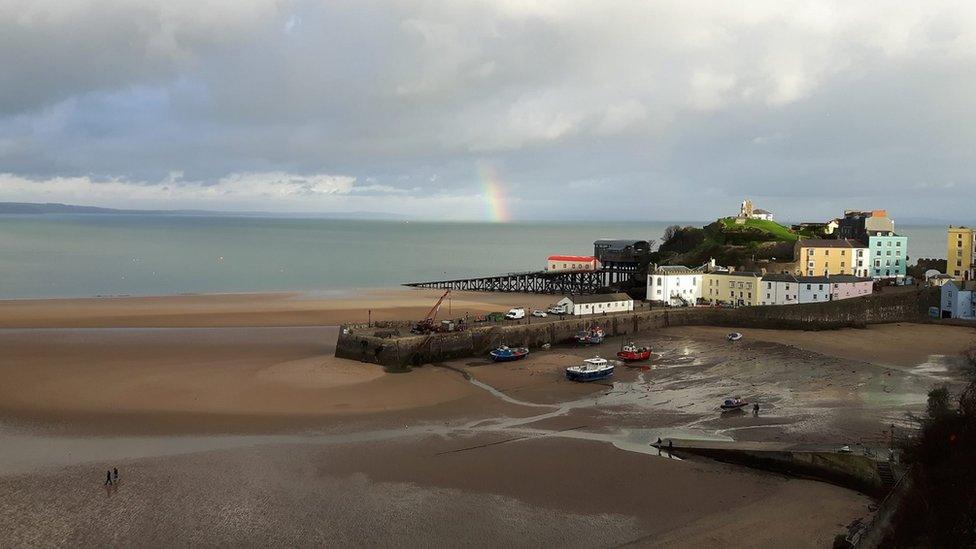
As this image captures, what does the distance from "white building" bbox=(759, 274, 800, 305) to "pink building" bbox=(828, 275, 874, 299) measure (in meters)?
2.60

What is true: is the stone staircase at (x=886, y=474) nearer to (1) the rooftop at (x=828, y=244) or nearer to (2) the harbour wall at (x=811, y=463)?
(2) the harbour wall at (x=811, y=463)

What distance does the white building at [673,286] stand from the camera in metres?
55.1

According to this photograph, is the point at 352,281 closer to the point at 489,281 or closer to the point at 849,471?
the point at 489,281

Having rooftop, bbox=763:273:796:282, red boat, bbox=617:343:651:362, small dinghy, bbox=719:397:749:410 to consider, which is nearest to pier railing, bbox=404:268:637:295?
rooftop, bbox=763:273:796:282

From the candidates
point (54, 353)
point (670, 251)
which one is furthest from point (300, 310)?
point (670, 251)

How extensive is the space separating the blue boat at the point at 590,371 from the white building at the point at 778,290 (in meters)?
23.2

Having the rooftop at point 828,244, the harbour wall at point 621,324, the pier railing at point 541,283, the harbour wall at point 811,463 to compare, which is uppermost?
the rooftop at point 828,244

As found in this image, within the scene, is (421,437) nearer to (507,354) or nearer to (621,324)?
(507,354)

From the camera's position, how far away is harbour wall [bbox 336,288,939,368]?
38188 mm

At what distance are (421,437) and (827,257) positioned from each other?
1845 inches

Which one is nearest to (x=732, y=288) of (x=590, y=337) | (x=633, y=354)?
(x=590, y=337)

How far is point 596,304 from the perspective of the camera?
49406mm

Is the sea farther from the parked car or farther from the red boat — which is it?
the red boat

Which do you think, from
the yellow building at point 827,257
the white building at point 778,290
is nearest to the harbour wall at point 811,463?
the white building at point 778,290
